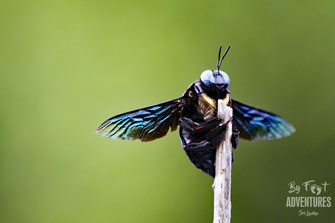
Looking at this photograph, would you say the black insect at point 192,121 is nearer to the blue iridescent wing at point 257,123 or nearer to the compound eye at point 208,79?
the compound eye at point 208,79

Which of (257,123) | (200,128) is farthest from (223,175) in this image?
(257,123)

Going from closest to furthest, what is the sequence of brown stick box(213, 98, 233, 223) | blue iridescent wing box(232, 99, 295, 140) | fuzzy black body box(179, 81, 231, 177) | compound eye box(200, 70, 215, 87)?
brown stick box(213, 98, 233, 223), fuzzy black body box(179, 81, 231, 177), compound eye box(200, 70, 215, 87), blue iridescent wing box(232, 99, 295, 140)

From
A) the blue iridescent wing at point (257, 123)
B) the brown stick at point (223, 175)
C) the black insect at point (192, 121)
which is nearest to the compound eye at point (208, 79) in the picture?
the black insect at point (192, 121)

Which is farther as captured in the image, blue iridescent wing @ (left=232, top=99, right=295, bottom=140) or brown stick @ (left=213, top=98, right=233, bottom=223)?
blue iridescent wing @ (left=232, top=99, right=295, bottom=140)

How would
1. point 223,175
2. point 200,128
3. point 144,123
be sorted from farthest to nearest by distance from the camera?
point 144,123 < point 200,128 < point 223,175

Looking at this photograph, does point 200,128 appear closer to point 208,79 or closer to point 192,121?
point 192,121

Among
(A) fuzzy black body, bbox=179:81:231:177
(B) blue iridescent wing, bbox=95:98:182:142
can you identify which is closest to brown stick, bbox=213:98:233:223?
(A) fuzzy black body, bbox=179:81:231:177

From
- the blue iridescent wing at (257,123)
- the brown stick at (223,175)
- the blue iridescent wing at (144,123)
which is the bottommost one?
the brown stick at (223,175)

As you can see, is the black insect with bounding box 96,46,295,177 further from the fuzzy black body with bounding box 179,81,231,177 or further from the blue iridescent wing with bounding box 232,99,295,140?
the blue iridescent wing with bounding box 232,99,295,140
